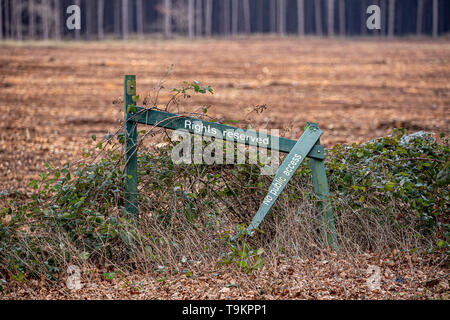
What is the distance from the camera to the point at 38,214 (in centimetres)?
500

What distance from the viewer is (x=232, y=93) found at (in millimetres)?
19844

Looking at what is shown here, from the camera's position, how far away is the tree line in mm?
56531

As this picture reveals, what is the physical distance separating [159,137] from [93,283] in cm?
163

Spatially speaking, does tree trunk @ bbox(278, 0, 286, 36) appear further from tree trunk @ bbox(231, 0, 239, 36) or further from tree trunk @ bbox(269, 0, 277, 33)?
tree trunk @ bbox(231, 0, 239, 36)

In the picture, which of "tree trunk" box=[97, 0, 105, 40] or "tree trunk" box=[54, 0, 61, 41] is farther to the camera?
"tree trunk" box=[97, 0, 105, 40]

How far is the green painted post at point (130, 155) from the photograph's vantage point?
482cm

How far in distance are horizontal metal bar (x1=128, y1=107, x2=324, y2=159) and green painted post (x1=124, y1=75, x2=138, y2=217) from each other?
7 centimetres

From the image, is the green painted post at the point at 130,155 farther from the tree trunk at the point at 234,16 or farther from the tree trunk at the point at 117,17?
the tree trunk at the point at 234,16

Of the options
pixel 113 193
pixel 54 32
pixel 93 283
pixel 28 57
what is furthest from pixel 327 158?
pixel 54 32

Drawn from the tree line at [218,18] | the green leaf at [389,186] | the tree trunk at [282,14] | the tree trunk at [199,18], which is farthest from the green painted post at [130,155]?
the tree trunk at [282,14]

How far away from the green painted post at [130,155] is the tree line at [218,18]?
5371 cm

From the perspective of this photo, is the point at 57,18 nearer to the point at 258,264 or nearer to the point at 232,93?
the point at 232,93

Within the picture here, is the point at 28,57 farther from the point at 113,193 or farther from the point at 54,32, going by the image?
the point at 113,193

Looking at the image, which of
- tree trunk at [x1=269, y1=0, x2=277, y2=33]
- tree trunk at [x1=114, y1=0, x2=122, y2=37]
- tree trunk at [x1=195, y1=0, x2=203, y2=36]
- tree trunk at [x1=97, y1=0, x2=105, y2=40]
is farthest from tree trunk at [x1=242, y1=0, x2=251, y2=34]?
tree trunk at [x1=97, y1=0, x2=105, y2=40]
